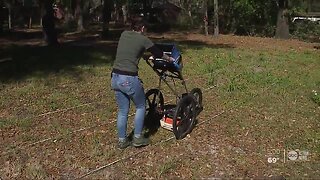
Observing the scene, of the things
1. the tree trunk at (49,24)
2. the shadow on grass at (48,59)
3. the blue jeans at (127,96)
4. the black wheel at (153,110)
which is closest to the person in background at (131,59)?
the blue jeans at (127,96)

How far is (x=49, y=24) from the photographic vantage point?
18906 mm

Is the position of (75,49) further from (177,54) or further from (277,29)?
(277,29)

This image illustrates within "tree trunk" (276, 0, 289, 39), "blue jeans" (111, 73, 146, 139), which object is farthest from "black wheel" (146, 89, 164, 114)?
"tree trunk" (276, 0, 289, 39)

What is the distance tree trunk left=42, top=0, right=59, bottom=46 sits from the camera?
18.6 m

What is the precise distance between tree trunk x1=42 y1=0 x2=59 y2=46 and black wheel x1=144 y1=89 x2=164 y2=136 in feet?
39.7

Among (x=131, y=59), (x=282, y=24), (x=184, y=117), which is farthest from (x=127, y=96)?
(x=282, y=24)

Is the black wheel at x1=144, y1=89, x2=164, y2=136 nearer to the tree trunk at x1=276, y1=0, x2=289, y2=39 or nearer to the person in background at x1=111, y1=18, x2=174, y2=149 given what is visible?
the person in background at x1=111, y1=18, x2=174, y2=149

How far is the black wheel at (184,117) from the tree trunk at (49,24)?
42.0 feet

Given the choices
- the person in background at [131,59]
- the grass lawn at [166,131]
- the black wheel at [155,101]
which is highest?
the person in background at [131,59]

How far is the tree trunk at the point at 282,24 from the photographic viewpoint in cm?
2702

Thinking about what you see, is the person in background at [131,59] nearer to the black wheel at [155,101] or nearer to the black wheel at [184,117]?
the black wheel at [184,117]

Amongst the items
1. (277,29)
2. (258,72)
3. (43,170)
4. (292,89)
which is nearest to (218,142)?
(43,170)

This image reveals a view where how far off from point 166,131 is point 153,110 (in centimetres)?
46

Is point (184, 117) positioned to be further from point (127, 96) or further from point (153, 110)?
point (127, 96)
